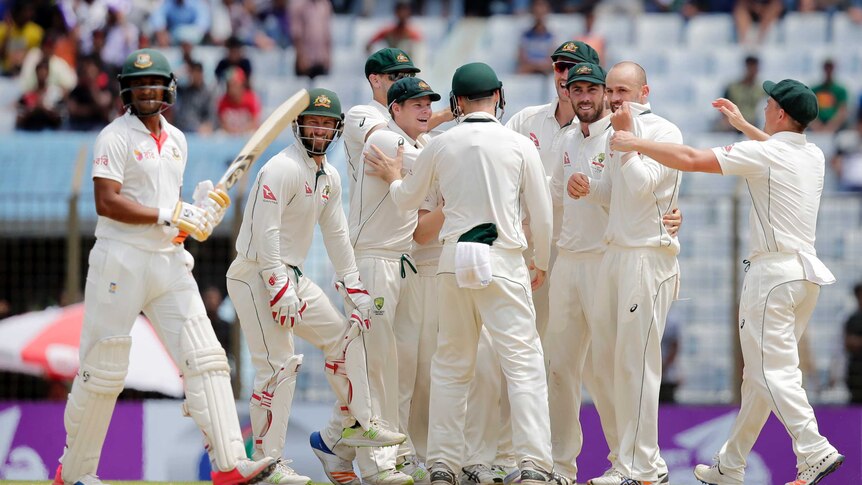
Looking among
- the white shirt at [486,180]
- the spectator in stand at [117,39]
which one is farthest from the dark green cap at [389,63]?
the spectator in stand at [117,39]

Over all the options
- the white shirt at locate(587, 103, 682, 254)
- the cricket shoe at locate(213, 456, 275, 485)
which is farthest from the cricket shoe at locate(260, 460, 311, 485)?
the white shirt at locate(587, 103, 682, 254)

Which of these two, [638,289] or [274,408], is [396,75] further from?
[274,408]

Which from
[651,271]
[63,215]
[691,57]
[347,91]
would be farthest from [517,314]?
[691,57]

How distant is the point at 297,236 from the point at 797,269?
2.92 meters

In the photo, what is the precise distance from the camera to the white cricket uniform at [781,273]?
834 centimetres

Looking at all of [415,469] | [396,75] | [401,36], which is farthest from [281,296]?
[401,36]

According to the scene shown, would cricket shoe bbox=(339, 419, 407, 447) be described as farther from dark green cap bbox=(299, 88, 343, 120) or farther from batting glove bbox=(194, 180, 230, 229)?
dark green cap bbox=(299, 88, 343, 120)

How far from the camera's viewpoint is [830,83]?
16219 mm

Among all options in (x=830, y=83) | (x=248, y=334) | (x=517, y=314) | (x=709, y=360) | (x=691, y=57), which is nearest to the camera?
(x=517, y=314)

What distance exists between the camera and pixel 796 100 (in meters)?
8.42

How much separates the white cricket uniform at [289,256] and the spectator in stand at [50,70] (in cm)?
870

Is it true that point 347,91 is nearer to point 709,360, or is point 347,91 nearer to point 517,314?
point 709,360

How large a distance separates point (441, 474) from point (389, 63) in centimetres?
263

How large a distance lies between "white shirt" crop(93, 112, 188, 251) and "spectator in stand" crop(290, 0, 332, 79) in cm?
964
